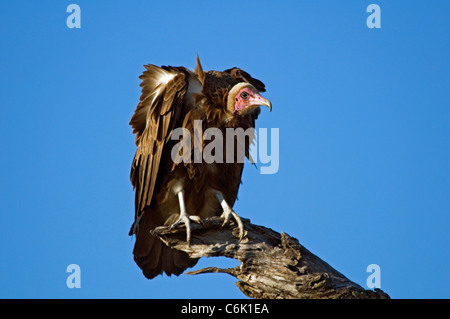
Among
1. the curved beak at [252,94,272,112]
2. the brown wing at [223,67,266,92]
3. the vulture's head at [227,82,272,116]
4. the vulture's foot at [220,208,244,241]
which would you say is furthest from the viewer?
the brown wing at [223,67,266,92]

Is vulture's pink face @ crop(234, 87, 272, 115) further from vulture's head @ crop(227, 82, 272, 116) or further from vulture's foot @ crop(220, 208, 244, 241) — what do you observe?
vulture's foot @ crop(220, 208, 244, 241)

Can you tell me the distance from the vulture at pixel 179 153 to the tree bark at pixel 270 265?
421 mm

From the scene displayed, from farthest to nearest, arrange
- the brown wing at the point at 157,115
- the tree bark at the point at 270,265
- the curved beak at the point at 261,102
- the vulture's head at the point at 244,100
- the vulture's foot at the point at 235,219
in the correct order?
the curved beak at the point at 261,102 → the vulture's head at the point at 244,100 → the brown wing at the point at 157,115 → the vulture's foot at the point at 235,219 → the tree bark at the point at 270,265

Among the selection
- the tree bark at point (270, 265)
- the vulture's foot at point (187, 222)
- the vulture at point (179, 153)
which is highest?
the vulture at point (179, 153)

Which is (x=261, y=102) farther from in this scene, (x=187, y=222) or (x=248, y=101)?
(x=187, y=222)

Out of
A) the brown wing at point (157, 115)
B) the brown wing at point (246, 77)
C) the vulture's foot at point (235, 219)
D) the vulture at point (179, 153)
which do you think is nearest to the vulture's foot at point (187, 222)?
the vulture at point (179, 153)

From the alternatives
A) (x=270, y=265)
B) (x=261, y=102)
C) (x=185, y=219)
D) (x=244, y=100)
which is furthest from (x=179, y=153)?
(x=270, y=265)

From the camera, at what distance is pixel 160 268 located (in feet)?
29.5

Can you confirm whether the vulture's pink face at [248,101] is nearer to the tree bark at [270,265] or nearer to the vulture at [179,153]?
the vulture at [179,153]

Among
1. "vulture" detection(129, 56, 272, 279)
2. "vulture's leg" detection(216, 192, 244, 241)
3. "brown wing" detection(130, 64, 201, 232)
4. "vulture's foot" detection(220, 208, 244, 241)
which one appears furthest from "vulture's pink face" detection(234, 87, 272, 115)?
"vulture's foot" detection(220, 208, 244, 241)

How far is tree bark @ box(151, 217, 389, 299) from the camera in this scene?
7.46 m

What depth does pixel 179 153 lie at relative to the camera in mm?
8539

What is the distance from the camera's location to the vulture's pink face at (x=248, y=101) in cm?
874
